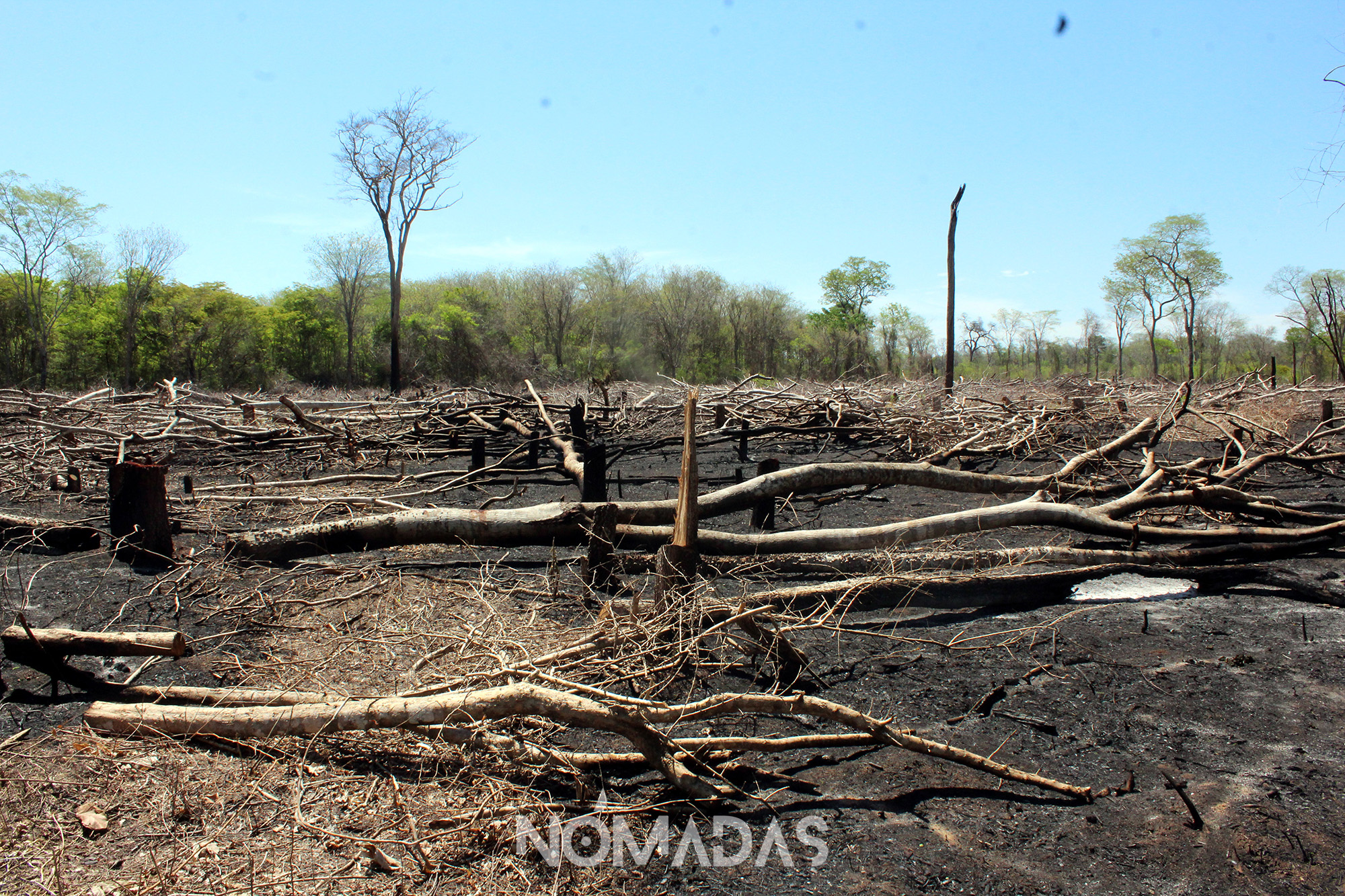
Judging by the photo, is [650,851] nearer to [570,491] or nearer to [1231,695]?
[1231,695]

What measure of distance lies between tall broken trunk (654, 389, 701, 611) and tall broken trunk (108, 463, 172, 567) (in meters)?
3.46

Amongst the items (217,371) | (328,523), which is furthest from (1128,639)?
(217,371)

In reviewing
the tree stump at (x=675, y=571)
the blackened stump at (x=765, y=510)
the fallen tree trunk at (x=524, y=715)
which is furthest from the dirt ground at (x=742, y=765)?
the blackened stump at (x=765, y=510)

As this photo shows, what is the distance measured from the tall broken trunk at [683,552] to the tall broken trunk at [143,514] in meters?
3.46

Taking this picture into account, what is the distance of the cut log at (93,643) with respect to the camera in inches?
120

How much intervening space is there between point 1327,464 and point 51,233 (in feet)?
143

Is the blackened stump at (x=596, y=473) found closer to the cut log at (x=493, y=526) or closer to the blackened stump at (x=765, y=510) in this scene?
the cut log at (x=493, y=526)

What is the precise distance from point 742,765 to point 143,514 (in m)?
4.34

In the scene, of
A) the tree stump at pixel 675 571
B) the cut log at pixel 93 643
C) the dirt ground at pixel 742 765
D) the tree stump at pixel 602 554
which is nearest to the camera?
the dirt ground at pixel 742 765

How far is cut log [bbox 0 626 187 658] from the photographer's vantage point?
3.05m

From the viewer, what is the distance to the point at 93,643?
309 cm

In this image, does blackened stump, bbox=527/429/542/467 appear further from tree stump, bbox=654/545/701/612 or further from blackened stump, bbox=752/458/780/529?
tree stump, bbox=654/545/701/612

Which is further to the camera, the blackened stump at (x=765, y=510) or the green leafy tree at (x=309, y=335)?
the green leafy tree at (x=309, y=335)

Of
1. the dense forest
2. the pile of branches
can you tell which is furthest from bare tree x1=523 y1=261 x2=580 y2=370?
the pile of branches
